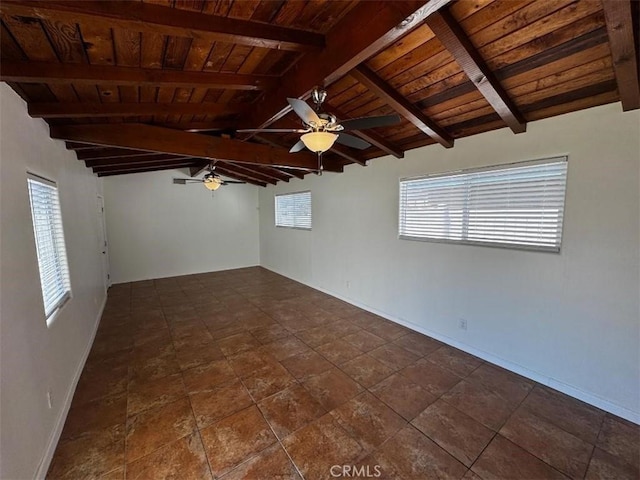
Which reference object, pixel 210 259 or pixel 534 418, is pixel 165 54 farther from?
pixel 210 259

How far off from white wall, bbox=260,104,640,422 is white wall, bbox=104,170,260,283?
486 centimetres

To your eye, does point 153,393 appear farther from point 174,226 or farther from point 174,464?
point 174,226

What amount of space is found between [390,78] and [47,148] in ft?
10.5

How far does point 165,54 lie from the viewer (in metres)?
1.87

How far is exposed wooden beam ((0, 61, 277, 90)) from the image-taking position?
168 centimetres

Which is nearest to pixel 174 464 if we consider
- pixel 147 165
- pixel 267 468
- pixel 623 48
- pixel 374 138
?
pixel 267 468

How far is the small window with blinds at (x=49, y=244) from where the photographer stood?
7.13 ft

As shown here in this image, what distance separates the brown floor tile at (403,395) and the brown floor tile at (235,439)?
1.05 m

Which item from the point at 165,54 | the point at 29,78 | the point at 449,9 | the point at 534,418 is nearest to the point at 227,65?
the point at 165,54

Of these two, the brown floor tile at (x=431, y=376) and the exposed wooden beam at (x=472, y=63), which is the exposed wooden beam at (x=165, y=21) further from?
the brown floor tile at (x=431, y=376)

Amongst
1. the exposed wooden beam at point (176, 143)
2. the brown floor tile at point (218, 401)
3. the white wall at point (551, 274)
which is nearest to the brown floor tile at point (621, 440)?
the white wall at point (551, 274)

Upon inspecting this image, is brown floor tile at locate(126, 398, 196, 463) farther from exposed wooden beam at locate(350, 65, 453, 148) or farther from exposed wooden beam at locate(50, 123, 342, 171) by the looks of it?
exposed wooden beam at locate(350, 65, 453, 148)

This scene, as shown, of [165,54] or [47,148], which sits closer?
[165,54]

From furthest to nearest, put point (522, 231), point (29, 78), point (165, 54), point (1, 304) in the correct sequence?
point (522, 231), point (165, 54), point (29, 78), point (1, 304)
